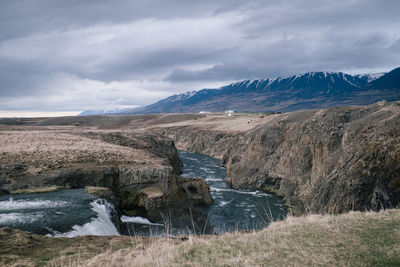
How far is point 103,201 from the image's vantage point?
2056 cm

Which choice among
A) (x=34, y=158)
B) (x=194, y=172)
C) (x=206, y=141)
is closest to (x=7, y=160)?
(x=34, y=158)

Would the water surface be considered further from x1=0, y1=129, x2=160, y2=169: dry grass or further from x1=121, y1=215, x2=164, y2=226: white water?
x1=0, y1=129, x2=160, y2=169: dry grass

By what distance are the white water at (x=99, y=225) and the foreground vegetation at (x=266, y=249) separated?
3.19 metres

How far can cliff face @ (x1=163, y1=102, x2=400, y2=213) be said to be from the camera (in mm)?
19812

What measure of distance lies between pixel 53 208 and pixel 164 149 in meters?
30.9

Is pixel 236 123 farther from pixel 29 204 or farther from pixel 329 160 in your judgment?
pixel 29 204

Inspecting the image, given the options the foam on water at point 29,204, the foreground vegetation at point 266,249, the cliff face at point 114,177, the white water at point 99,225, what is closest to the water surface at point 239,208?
the cliff face at point 114,177

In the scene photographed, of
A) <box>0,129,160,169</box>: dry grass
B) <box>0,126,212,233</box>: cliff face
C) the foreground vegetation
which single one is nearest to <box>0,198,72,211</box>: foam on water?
<box>0,126,212,233</box>: cliff face

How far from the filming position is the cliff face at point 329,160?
780 inches

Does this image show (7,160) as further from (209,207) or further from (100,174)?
(209,207)

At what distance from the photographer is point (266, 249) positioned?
841 cm

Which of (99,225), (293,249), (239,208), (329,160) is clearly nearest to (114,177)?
(99,225)

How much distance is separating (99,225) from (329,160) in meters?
19.8

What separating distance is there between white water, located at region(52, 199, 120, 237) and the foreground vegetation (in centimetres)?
319
